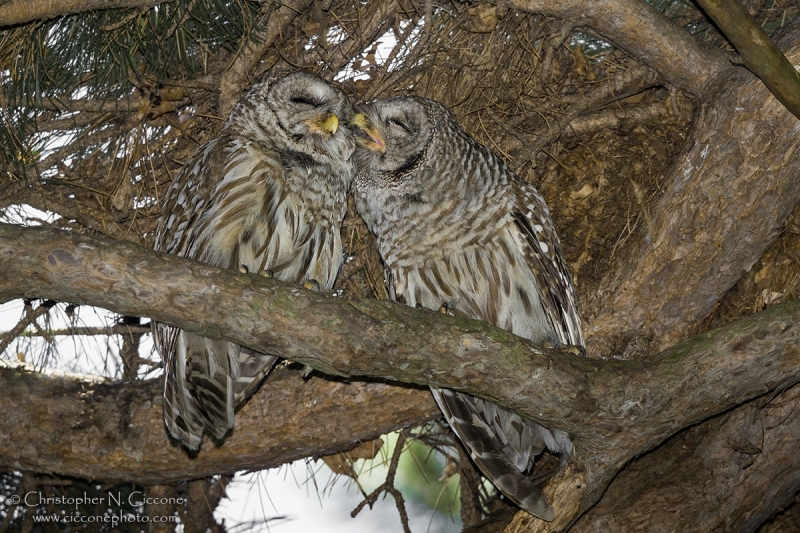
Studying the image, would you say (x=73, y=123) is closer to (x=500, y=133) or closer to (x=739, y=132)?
(x=500, y=133)

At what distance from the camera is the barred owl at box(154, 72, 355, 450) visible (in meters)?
3.68

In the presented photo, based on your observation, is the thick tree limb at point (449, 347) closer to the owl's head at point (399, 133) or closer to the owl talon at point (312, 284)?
the owl talon at point (312, 284)

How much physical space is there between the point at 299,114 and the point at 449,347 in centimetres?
159

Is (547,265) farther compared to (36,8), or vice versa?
(547,265)

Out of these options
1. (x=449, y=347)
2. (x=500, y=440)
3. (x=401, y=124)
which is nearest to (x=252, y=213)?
(x=401, y=124)

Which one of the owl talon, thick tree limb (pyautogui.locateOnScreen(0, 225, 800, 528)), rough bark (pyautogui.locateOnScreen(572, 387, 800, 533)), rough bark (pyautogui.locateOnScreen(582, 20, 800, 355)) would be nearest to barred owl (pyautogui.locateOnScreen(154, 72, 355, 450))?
the owl talon

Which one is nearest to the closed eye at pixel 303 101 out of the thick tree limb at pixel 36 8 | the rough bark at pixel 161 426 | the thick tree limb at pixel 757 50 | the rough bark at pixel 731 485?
the thick tree limb at pixel 36 8

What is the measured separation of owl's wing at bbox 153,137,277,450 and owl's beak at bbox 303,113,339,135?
0.42m

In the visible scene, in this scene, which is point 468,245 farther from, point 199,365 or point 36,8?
point 36,8

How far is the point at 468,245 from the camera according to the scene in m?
3.90

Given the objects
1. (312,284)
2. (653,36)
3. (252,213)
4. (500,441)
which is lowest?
(500,441)

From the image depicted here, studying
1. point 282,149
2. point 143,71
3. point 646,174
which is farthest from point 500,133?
point 143,71

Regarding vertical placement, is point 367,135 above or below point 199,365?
above

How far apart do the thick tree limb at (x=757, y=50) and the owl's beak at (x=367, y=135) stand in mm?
1606
